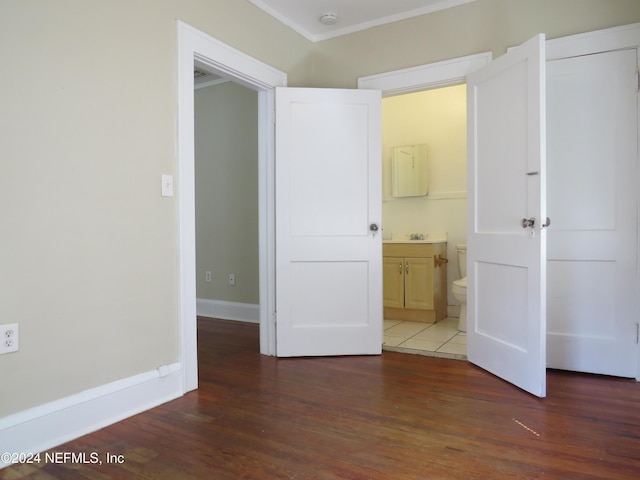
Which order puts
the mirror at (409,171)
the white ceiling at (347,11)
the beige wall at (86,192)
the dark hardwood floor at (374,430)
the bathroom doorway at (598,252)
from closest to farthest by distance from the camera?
the dark hardwood floor at (374,430), the beige wall at (86,192), the bathroom doorway at (598,252), the white ceiling at (347,11), the mirror at (409,171)

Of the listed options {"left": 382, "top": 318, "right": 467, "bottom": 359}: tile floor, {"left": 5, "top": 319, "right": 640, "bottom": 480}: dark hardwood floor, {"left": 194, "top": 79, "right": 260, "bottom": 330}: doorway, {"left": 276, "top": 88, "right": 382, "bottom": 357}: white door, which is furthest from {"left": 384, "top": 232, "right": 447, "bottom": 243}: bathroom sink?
{"left": 5, "top": 319, "right": 640, "bottom": 480}: dark hardwood floor

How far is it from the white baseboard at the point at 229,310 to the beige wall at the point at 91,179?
1.88 m

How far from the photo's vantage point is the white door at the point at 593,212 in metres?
2.58

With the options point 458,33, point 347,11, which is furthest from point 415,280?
point 347,11

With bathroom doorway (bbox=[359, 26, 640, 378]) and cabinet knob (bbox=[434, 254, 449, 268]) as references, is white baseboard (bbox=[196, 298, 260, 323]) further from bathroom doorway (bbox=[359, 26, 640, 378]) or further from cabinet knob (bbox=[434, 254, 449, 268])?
bathroom doorway (bbox=[359, 26, 640, 378])

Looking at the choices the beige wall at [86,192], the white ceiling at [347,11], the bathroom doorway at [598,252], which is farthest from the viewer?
the white ceiling at [347,11]

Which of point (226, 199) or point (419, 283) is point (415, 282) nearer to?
point (419, 283)

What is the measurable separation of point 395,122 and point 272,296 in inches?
103

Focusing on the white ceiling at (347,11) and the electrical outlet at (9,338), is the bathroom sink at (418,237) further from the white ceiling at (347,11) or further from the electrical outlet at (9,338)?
the electrical outlet at (9,338)

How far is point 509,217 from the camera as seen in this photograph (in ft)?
8.52

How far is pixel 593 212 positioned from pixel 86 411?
292cm

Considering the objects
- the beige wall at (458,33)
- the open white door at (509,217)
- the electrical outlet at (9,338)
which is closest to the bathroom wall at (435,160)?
the beige wall at (458,33)

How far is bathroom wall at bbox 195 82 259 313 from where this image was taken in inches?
169

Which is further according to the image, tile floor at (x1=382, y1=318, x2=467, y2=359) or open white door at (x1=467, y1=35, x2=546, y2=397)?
tile floor at (x1=382, y1=318, x2=467, y2=359)
